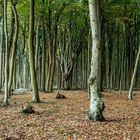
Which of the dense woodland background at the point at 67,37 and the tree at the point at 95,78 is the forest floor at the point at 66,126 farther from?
the dense woodland background at the point at 67,37

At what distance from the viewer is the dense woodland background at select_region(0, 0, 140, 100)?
26.3 meters

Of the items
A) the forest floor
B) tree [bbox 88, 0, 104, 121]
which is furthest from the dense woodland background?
tree [bbox 88, 0, 104, 121]

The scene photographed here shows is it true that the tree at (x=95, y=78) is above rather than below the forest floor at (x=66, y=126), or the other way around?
above

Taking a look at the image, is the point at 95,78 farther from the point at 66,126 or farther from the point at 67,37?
the point at 67,37

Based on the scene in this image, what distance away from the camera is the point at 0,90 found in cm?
2889

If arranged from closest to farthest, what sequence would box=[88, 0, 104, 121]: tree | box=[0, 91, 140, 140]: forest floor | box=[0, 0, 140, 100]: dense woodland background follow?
1. box=[0, 91, 140, 140]: forest floor
2. box=[88, 0, 104, 121]: tree
3. box=[0, 0, 140, 100]: dense woodland background

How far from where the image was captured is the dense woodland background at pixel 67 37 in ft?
86.3

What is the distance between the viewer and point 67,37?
132 ft

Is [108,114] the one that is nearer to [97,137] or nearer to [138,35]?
[97,137]

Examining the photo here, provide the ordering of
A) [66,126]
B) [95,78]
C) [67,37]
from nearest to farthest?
[66,126] < [95,78] < [67,37]

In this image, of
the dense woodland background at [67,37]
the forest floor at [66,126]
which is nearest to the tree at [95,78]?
the forest floor at [66,126]

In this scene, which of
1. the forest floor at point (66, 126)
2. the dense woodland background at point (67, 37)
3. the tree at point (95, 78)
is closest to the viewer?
the forest floor at point (66, 126)

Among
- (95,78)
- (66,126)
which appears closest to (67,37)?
(95,78)

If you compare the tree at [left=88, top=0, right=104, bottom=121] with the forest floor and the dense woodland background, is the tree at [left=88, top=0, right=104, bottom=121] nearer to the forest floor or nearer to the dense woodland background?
the forest floor
